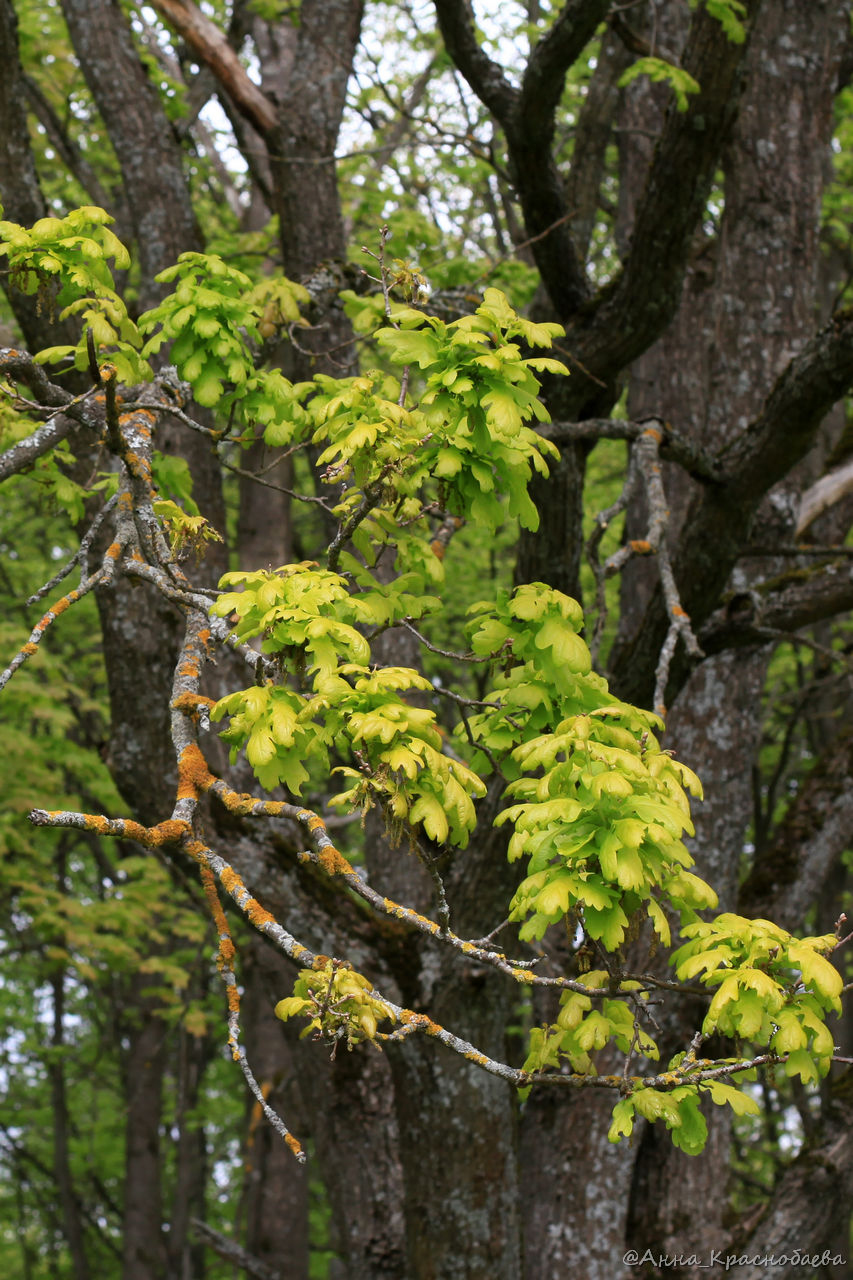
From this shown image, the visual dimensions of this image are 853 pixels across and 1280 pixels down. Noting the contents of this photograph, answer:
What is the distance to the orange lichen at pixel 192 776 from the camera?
2.71m

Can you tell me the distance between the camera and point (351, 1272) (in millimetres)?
5719

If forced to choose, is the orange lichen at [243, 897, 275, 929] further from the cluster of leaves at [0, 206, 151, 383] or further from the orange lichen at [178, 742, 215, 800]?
the cluster of leaves at [0, 206, 151, 383]

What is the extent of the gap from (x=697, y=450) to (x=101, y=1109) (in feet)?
48.5

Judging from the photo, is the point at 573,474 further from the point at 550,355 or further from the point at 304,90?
the point at 304,90

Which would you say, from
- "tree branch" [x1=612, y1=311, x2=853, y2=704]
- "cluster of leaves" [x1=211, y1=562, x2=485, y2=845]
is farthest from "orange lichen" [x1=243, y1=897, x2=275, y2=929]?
"tree branch" [x1=612, y1=311, x2=853, y2=704]

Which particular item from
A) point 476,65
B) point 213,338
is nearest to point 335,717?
point 213,338

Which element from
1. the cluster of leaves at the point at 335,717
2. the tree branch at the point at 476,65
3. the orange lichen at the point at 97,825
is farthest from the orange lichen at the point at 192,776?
the tree branch at the point at 476,65

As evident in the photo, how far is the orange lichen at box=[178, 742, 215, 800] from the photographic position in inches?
107

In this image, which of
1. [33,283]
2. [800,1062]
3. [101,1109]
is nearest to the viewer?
[800,1062]

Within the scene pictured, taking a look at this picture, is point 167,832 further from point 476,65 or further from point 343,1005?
point 476,65

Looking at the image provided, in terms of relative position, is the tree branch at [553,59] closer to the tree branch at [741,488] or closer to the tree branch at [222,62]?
the tree branch at [741,488]

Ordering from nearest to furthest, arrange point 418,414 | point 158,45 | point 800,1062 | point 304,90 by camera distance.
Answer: point 800,1062
point 418,414
point 304,90
point 158,45

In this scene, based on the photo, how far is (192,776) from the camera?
2.73 meters

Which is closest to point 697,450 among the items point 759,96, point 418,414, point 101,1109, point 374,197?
point 418,414
